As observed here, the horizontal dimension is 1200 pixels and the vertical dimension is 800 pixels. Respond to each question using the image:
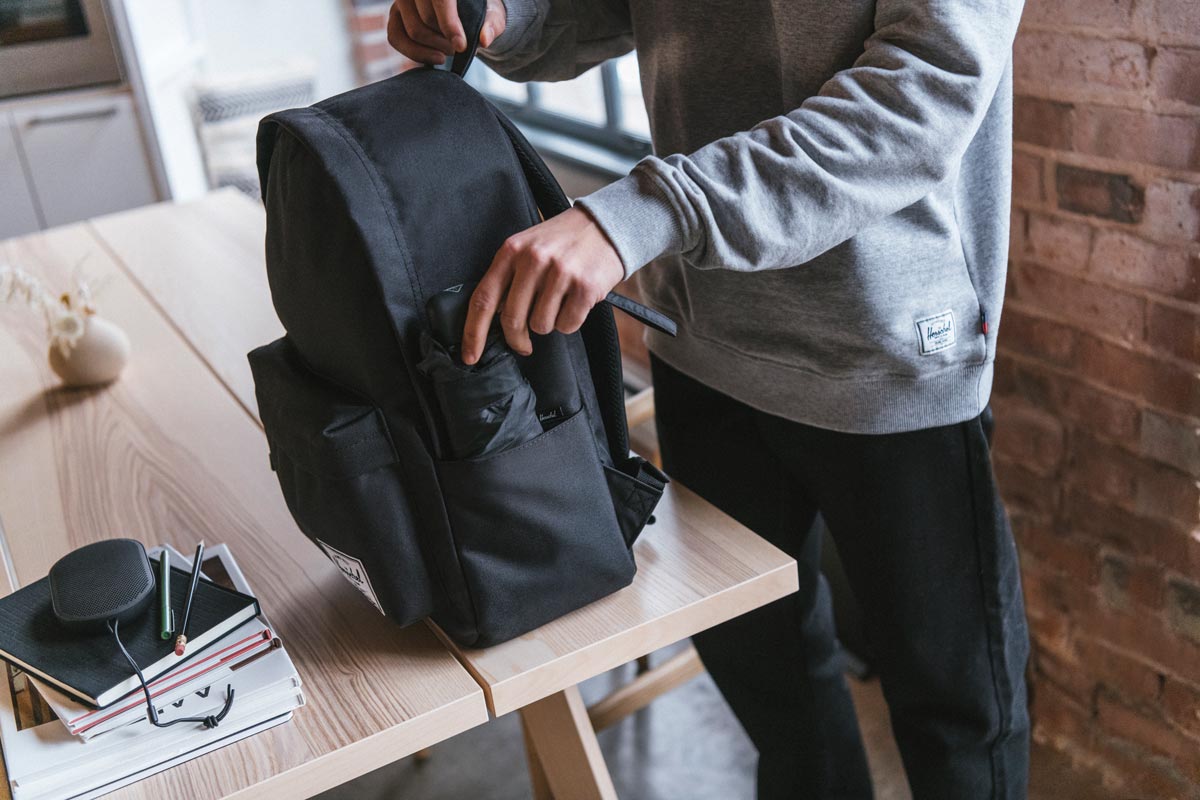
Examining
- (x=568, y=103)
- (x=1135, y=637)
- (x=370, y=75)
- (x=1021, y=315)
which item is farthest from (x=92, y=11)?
(x=1135, y=637)

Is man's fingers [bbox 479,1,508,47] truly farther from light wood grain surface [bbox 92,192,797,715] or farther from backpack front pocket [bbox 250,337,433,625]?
light wood grain surface [bbox 92,192,797,715]

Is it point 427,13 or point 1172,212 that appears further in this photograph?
point 1172,212

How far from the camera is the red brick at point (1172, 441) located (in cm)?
127

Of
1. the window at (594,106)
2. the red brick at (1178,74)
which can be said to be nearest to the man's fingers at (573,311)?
the red brick at (1178,74)

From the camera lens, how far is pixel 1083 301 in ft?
4.41

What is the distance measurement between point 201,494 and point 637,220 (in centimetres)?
70

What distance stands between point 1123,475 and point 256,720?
1.07 m

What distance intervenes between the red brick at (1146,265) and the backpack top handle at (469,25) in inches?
31.0

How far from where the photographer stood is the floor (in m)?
1.69

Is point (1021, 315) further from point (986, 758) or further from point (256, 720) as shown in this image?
point (256, 720)

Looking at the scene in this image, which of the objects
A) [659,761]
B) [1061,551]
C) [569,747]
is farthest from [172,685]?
[1061,551]

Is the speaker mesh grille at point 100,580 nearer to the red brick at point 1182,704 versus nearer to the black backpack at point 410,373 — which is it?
the black backpack at point 410,373

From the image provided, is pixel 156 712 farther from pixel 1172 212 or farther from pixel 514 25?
pixel 1172 212

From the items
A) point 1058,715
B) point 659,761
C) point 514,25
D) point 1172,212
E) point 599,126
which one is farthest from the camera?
point 599,126
